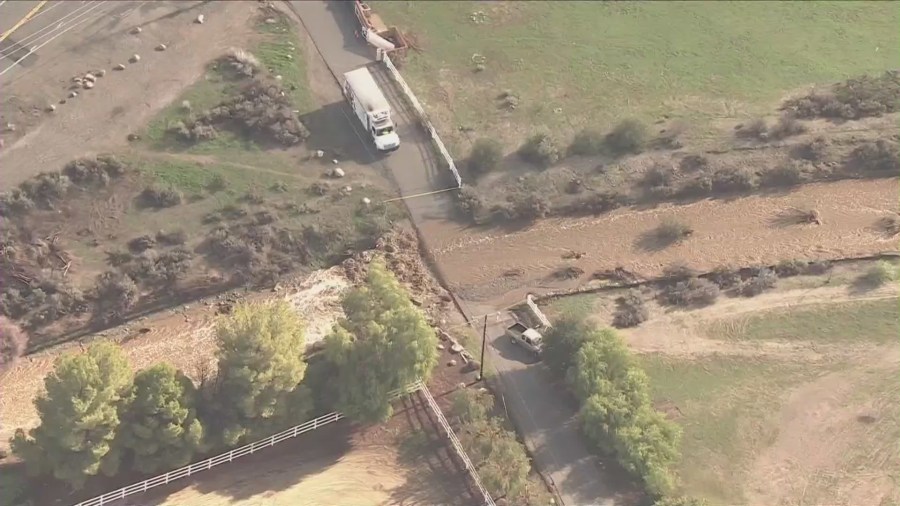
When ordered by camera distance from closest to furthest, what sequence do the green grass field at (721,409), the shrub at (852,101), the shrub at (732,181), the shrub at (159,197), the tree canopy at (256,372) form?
the tree canopy at (256,372) → the green grass field at (721,409) → the shrub at (159,197) → the shrub at (732,181) → the shrub at (852,101)

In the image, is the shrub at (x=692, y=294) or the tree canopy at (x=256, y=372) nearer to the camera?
the tree canopy at (x=256, y=372)

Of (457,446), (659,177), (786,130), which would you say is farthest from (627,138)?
(457,446)

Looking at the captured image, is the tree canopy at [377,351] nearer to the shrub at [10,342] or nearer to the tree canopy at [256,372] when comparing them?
the tree canopy at [256,372]

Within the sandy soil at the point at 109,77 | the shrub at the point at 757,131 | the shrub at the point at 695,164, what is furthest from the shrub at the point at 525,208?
the sandy soil at the point at 109,77

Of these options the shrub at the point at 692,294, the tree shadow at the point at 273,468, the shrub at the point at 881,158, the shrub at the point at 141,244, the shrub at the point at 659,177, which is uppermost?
the shrub at the point at 141,244

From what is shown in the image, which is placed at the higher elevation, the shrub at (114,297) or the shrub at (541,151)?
the shrub at (114,297)

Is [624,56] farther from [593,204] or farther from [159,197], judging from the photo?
[159,197]

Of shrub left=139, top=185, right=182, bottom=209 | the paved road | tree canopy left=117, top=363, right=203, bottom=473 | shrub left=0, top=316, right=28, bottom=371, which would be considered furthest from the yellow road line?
tree canopy left=117, top=363, right=203, bottom=473
